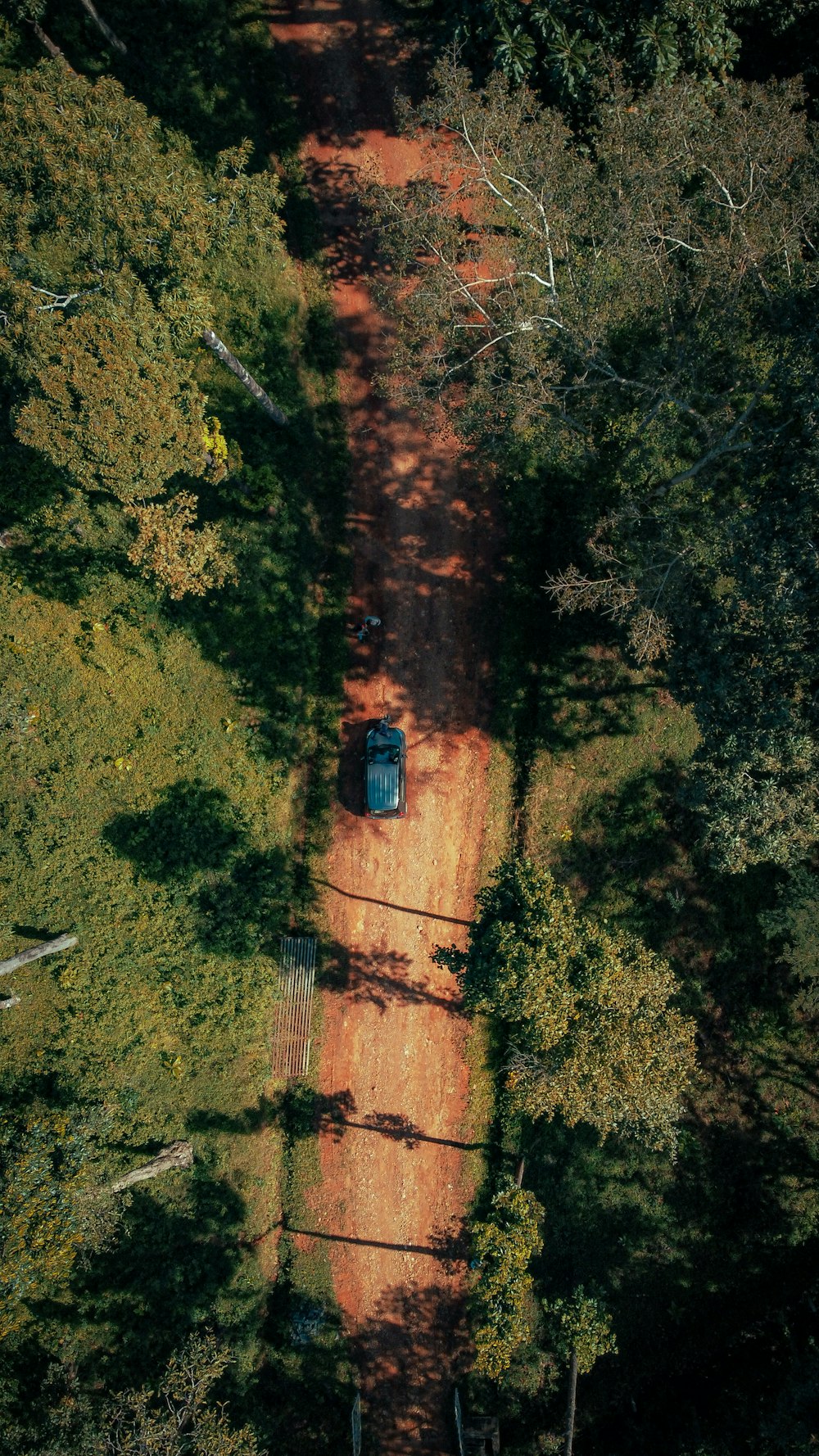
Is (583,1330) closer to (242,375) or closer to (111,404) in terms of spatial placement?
(111,404)

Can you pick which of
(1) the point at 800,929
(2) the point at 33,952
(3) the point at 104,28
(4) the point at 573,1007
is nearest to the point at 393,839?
(4) the point at 573,1007

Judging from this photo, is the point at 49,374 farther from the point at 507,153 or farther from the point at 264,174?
the point at 507,153

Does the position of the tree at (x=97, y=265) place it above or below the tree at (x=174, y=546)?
above

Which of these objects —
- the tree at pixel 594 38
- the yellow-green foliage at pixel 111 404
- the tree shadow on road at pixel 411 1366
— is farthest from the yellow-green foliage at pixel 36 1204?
the tree at pixel 594 38

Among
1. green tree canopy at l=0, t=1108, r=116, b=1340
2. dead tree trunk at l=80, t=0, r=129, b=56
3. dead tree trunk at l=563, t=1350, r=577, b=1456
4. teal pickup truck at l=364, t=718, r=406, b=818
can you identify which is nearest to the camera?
green tree canopy at l=0, t=1108, r=116, b=1340

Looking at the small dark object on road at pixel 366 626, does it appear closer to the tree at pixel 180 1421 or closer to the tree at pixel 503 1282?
the tree at pixel 503 1282

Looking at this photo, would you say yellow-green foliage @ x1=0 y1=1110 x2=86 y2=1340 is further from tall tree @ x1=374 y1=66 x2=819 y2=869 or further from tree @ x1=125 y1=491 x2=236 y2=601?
tall tree @ x1=374 y1=66 x2=819 y2=869

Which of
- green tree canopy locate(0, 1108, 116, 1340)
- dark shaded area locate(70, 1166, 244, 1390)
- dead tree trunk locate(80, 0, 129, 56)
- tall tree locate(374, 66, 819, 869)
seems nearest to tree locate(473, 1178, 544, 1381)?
dark shaded area locate(70, 1166, 244, 1390)
